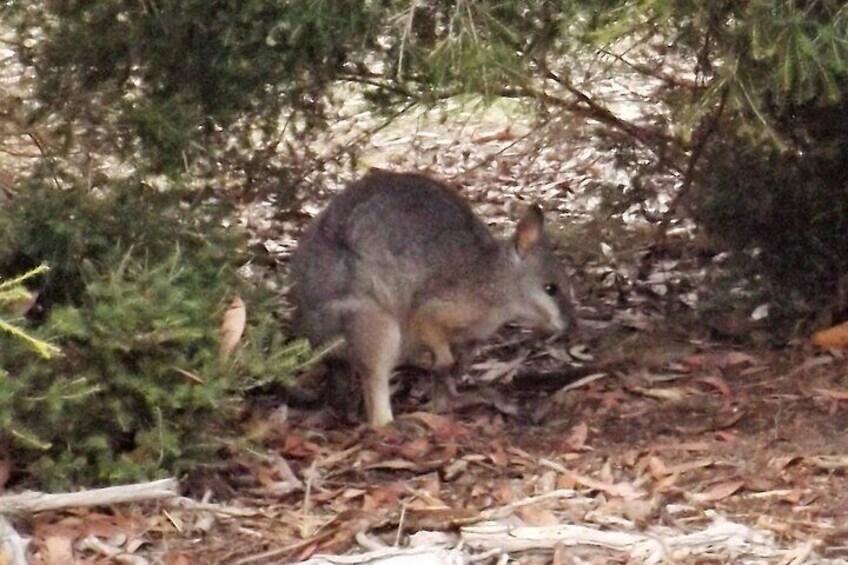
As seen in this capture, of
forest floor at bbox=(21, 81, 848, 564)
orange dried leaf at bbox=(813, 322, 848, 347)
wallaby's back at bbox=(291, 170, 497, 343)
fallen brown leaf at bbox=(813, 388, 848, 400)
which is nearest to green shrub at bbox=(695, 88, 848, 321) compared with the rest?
orange dried leaf at bbox=(813, 322, 848, 347)

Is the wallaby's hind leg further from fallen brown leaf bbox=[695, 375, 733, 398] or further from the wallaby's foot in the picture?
fallen brown leaf bbox=[695, 375, 733, 398]

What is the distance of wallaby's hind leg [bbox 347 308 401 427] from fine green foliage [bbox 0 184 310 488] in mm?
891

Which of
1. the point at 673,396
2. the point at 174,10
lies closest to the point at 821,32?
the point at 673,396

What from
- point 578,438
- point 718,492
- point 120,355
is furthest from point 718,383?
point 120,355

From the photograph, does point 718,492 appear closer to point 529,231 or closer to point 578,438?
point 578,438

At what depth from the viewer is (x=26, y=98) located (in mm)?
6227

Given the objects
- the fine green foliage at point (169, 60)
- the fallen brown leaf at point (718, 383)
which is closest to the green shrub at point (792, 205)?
the fallen brown leaf at point (718, 383)

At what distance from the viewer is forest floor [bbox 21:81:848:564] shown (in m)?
4.78

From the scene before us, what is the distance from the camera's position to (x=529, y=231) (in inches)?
279

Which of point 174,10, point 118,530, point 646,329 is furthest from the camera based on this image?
point 646,329

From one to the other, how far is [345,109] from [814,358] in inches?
118

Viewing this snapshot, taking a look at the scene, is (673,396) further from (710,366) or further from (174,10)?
(174,10)

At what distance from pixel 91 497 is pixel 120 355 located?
50 cm

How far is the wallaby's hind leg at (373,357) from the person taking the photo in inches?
254
